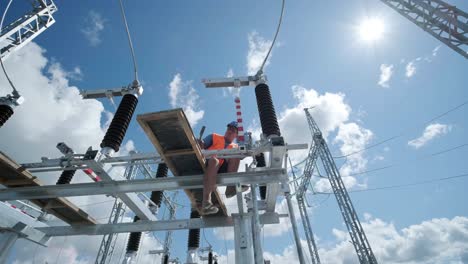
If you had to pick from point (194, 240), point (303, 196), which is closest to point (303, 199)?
point (303, 196)

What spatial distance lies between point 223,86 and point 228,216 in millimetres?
2481

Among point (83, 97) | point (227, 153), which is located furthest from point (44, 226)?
point (227, 153)

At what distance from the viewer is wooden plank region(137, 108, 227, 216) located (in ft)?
8.96

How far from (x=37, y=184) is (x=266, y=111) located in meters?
3.76

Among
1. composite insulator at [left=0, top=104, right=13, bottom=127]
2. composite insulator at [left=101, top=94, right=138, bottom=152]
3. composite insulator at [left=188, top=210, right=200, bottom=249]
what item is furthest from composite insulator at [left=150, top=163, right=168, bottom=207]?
composite insulator at [left=0, top=104, right=13, bottom=127]

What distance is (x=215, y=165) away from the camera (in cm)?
335

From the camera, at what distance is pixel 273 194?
12.9 ft

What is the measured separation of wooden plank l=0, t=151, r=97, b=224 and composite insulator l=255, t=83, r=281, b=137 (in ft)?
11.8

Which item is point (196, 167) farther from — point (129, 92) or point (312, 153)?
point (312, 153)

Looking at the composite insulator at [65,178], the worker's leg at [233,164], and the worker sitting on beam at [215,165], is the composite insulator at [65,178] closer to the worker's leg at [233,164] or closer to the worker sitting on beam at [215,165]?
the worker sitting on beam at [215,165]

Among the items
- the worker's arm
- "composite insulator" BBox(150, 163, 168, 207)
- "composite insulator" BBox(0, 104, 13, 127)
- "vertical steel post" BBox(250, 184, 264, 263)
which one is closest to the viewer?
"vertical steel post" BBox(250, 184, 264, 263)

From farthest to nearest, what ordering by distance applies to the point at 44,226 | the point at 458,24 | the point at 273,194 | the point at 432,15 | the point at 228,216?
the point at 432,15 < the point at 458,24 < the point at 44,226 < the point at 228,216 < the point at 273,194

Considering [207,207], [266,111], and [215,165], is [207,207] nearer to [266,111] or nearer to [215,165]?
[215,165]

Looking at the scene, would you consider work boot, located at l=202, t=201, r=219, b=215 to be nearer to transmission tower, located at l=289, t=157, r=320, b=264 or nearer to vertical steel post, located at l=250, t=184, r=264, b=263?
vertical steel post, located at l=250, t=184, r=264, b=263
